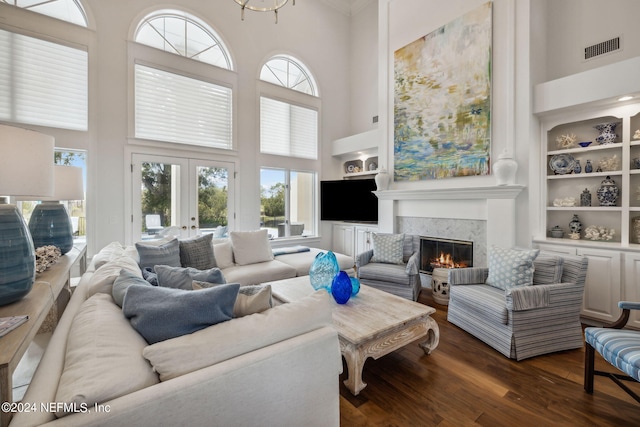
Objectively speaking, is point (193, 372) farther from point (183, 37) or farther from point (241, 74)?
point (183, 37)

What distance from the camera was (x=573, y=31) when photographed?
329 cm

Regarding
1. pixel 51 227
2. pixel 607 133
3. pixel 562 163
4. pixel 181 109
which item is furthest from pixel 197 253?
pixel 607 133

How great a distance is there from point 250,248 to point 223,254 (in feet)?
1.17

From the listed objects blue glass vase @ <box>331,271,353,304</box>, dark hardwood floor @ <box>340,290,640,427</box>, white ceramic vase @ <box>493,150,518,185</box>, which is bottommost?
dark hardwood floor @ <box>340,290,640,427</box>

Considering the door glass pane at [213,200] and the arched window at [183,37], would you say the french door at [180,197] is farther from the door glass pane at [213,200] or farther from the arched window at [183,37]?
the arched window at [183,37]

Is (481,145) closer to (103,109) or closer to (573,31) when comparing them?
(573,31)

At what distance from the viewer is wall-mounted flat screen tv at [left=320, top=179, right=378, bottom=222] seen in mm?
5289

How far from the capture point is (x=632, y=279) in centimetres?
261

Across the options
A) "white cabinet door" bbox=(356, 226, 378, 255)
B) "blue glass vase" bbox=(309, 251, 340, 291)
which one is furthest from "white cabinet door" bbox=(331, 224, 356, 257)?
"blue glass vase" bbox=(309, 251, 340, 291)

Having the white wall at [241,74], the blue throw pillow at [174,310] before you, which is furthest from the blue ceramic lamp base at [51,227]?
the white wall at [241,74]

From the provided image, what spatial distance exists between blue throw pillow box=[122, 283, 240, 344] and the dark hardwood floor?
3.56 feet

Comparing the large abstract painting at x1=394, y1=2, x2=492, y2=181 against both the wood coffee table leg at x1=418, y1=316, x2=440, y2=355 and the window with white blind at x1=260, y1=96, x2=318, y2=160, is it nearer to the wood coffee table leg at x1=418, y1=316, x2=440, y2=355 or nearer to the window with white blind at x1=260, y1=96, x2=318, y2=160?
the window with white blind at x1=260, y1=96, x2=318, y2=160

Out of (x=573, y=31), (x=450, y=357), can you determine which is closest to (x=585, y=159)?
(x=573, y=31)

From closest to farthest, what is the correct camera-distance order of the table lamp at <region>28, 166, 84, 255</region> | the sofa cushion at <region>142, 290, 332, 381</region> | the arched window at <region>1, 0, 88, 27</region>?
the sofa cushion at <region>142, 290, 332, 381</region>
the table lamp at <region>28, 166, 84, 255</region>
the arched window at <region>1, 0, 88, 27</region>
